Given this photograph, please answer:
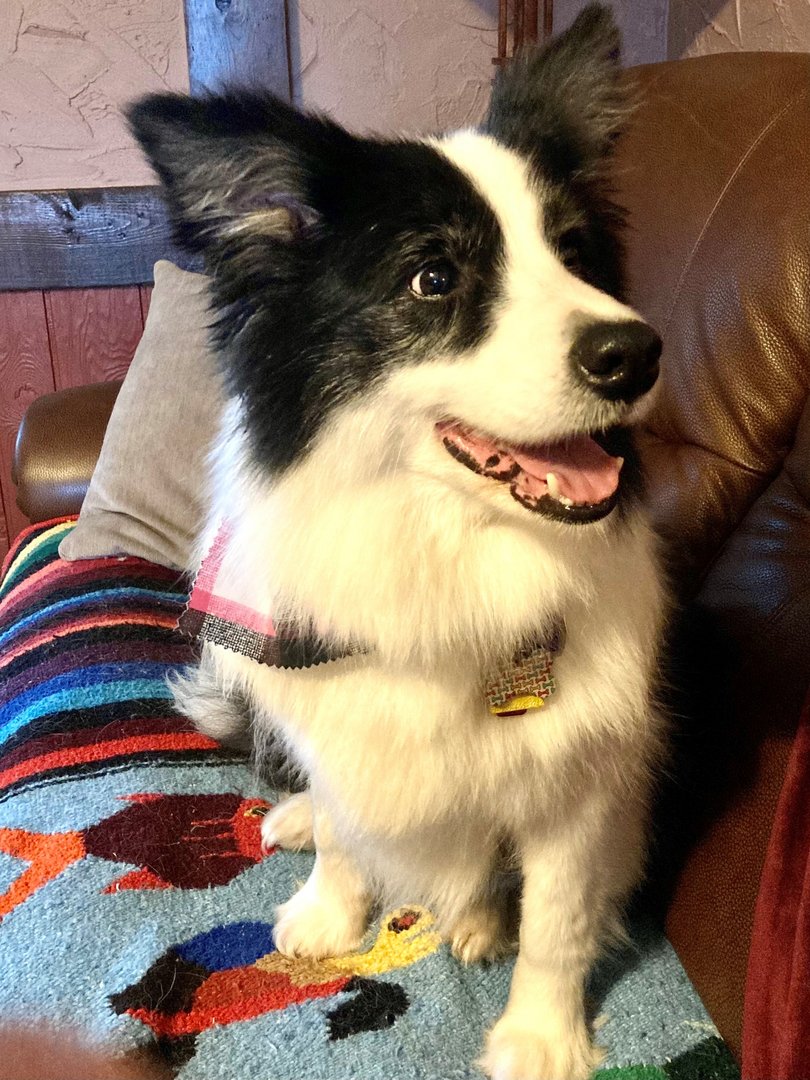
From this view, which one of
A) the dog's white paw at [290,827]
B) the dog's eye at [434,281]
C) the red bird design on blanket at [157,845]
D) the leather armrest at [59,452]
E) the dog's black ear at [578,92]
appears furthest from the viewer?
the leather armrest at [59,452]

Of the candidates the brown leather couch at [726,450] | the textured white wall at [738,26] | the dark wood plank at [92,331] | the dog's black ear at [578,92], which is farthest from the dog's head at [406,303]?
the dark wood plank at [92,331]

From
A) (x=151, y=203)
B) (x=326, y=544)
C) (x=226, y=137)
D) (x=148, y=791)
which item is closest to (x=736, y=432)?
(x=326, y=544)

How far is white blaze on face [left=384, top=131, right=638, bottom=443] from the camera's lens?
2.57 ft

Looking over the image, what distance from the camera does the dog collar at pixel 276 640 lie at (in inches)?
36.0

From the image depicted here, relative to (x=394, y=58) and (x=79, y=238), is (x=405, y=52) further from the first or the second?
(x=79, y=238)

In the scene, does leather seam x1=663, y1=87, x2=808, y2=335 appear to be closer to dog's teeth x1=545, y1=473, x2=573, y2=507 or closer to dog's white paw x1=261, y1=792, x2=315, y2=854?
dog's teeth x1=545, y1=473, x2=573, y2=507

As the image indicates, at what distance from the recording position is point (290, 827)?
126 centimetres

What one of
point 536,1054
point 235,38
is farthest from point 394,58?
point 536,1054

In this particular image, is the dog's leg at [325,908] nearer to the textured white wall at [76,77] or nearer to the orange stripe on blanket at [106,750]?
the orange stripe on blanket at [106,750]

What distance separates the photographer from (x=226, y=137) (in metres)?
0.80

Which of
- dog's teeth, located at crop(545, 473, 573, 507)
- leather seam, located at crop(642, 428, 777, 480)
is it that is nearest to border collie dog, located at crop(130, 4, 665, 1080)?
dog's teeth, located at crop(545, 473, 573, 507)

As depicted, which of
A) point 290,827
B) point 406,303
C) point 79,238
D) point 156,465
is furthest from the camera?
point 79,238

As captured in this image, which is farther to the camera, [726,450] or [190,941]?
[726,450]

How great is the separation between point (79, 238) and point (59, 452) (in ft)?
2.80
